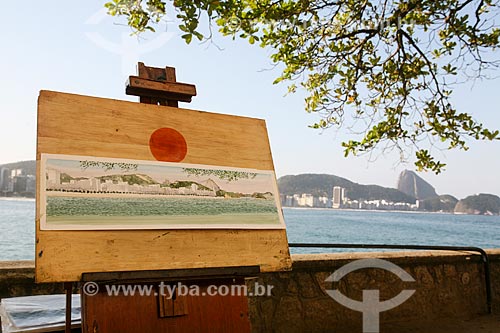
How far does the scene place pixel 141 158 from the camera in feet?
5.32

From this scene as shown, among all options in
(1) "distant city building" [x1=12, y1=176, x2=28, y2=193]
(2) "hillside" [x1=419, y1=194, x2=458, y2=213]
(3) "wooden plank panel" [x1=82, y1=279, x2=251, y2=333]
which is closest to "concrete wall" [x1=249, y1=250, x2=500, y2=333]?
(3) "wooden plank panel" [x1=82, y1=279, x2=251, y2=333]

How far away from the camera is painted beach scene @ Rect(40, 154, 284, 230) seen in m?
1.44

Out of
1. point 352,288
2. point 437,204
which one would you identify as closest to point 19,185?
point 352,288

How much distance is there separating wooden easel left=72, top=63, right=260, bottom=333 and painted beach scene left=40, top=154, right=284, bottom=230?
0.49 ft

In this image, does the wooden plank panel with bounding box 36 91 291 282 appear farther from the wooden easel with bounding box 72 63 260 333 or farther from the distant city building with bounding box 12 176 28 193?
the distant city building with bounding box 12 176 28 193

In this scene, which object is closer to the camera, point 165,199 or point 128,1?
point 165,199

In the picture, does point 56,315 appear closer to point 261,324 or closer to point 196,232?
point 196,232

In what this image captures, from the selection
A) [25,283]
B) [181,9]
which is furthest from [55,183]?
[181,9]

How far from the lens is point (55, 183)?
1446mm

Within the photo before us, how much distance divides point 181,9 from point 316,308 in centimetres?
176

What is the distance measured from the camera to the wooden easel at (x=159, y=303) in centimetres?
141

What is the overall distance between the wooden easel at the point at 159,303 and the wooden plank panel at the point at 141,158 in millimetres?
27

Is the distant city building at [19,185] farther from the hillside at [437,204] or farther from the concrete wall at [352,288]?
the hillside at [437,204]

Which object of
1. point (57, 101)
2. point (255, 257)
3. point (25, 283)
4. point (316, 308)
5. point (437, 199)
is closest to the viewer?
point (57, 101)
